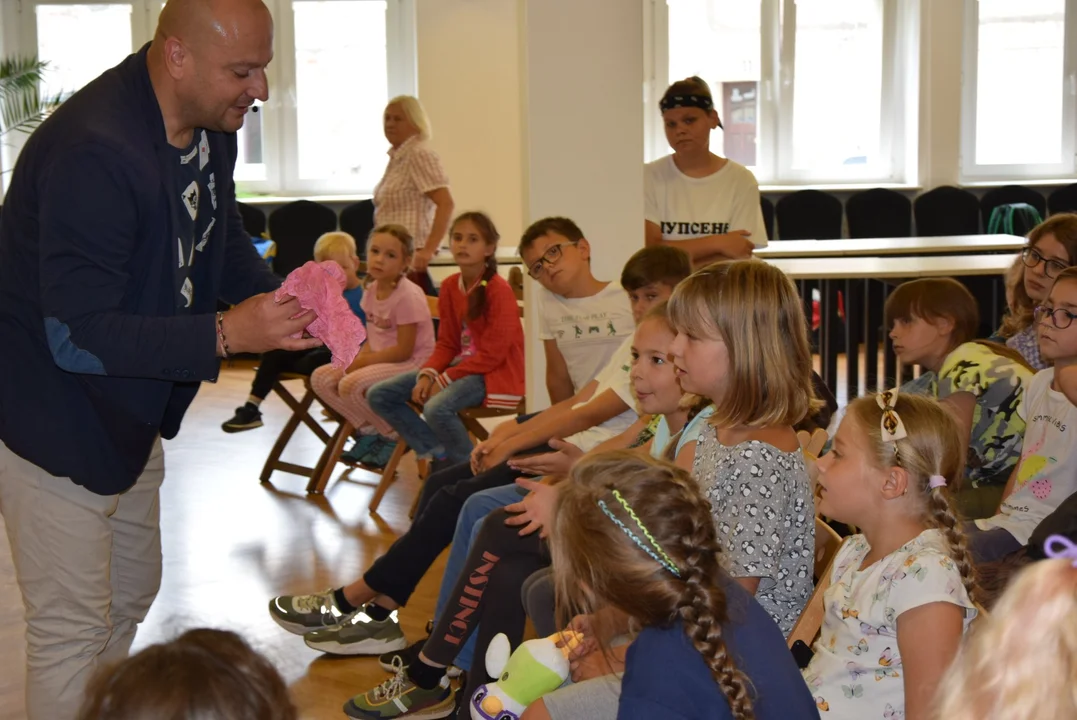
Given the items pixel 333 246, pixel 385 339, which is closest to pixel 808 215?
pixel 333 246

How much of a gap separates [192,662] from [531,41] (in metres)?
3.49

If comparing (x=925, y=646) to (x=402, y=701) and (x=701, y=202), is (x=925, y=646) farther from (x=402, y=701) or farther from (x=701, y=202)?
(x=701, y=202)

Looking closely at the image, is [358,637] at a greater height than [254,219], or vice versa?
[254,219]

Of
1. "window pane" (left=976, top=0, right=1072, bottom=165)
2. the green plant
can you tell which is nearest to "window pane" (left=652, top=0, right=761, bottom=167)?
"window pane" (left=976, top=0, right=1072, bottom=165)

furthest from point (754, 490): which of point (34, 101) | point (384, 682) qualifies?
point (34, 101)

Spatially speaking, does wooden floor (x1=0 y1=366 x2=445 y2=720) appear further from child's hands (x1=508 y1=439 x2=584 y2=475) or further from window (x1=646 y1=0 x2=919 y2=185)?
window (x1=646 y1=0 x2=919 y2=185)

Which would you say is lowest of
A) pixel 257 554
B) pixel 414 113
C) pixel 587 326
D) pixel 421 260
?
pixel 257 554

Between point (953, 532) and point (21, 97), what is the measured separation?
871cm

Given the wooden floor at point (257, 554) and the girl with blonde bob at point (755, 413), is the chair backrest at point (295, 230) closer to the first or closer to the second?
the wooden floor at point (257, 554)

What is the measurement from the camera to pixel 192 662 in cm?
111

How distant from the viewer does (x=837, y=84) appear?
10062 mm

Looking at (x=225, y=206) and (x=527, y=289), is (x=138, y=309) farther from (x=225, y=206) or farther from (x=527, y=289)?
(x=527, y=289)

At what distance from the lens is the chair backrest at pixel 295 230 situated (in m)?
9.13

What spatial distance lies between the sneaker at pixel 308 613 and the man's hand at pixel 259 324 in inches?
59.9
